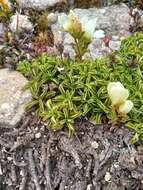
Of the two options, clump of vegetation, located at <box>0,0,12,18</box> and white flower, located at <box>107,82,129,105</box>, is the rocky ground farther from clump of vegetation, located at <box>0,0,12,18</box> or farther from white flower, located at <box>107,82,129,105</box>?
clump of vegetation, located at <box>0,0,12,18</box>

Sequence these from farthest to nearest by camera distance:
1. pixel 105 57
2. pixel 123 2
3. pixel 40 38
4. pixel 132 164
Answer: pixel 123 2, pixel 40 38, pixel 105 57, pixel 132 164

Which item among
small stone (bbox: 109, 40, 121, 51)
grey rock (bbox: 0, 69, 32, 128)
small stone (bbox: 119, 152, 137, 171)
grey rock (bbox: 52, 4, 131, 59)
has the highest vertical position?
grey rock (bbox: 52, 4, 131, 59)

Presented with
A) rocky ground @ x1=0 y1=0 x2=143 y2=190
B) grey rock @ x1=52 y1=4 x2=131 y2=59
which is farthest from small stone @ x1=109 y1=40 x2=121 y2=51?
rocky ground @ x1=0 y1=0 x2=143 y2=190

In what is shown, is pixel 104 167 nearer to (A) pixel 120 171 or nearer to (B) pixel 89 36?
(A) pixel 120 171

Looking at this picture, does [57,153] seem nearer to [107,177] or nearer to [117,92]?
[107,177]

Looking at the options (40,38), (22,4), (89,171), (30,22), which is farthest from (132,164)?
(22,4)

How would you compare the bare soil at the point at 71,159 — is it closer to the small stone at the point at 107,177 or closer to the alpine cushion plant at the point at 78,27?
the small stone at the point at 107,177
